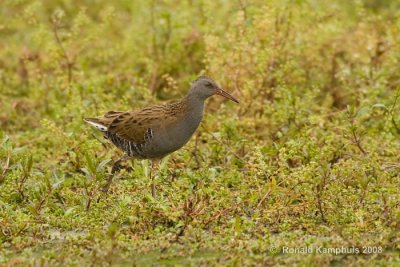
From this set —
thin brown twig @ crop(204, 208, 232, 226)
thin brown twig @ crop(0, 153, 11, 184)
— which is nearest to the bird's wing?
thin brown twig @ crop(0, 153, 11, 184)

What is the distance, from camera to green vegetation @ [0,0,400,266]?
21.0ft

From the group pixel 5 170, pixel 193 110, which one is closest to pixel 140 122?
pixel 193 110

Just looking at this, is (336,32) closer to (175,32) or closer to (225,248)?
(175,32)

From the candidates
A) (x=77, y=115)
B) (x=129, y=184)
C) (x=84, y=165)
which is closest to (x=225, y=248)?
(x=129, y=184)

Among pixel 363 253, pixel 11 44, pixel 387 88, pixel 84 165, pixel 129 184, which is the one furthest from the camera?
pixel 11 44

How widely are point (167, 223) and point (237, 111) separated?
8.96ft

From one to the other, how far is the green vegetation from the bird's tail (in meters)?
0.15

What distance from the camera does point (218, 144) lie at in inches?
A: 332

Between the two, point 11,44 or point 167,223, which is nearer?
point 167,223

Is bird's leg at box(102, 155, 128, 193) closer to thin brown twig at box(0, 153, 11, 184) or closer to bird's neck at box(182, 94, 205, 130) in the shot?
bird's neck at box(182, 94, 205, 130)

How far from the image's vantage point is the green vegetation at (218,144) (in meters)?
6.40

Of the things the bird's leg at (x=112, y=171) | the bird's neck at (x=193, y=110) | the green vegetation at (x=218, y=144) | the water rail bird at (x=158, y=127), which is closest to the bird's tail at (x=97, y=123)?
the water rail bird at (x=158, y=127)

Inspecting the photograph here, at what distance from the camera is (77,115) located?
8.89 meters

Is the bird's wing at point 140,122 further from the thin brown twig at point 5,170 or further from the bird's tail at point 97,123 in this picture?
the thin brown twig at point 5,170
